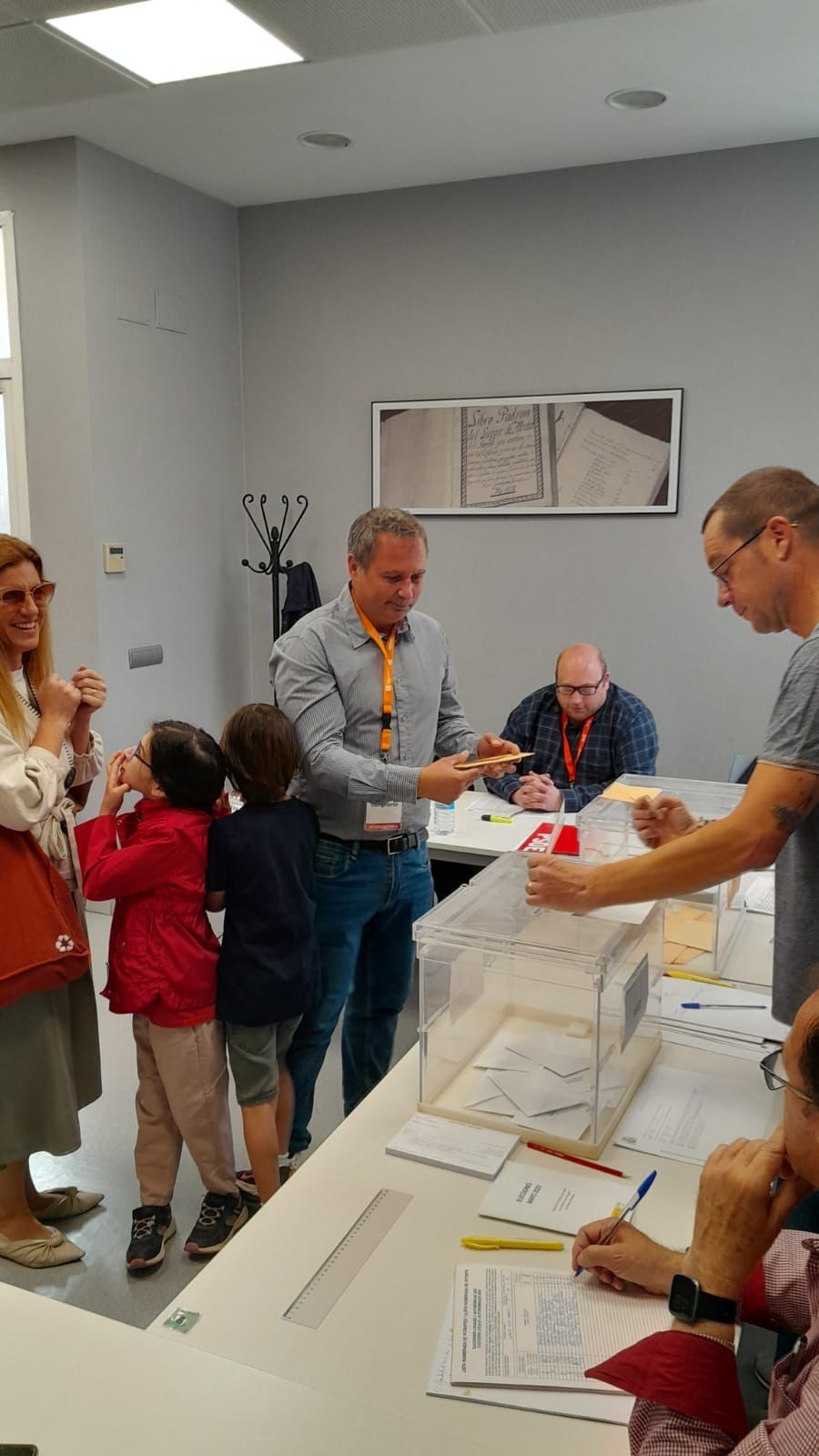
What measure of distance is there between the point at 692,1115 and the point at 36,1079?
1425 mm

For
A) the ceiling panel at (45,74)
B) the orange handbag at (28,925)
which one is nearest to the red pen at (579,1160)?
the orange handbag at (28,925)

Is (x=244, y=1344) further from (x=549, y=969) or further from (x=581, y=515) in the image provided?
(x=581, y=515)

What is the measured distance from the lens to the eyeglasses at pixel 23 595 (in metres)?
2.22

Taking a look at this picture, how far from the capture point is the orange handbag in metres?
2.18

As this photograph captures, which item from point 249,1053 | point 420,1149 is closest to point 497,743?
point 249,1053

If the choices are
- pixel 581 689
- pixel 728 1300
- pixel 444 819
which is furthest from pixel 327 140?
pixel 728 1300

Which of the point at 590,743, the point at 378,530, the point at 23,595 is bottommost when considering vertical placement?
the point at 590,743

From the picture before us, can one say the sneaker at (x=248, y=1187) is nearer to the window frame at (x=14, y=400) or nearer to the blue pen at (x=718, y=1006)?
the blue pen at (x=718, y=1006)

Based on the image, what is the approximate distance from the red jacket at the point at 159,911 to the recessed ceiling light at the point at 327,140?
3129mm

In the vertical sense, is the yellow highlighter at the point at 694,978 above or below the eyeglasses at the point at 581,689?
below

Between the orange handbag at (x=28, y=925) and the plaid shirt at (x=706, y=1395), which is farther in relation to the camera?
the orange handbag at (x=28, y=925)

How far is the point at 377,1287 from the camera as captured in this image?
1.30 metres

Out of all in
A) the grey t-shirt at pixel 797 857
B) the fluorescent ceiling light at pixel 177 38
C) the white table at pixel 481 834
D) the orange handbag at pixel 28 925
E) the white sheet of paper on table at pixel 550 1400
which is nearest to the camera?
the white sheet of paper on table at pixel 550 1400

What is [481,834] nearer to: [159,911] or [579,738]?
[579,738]
